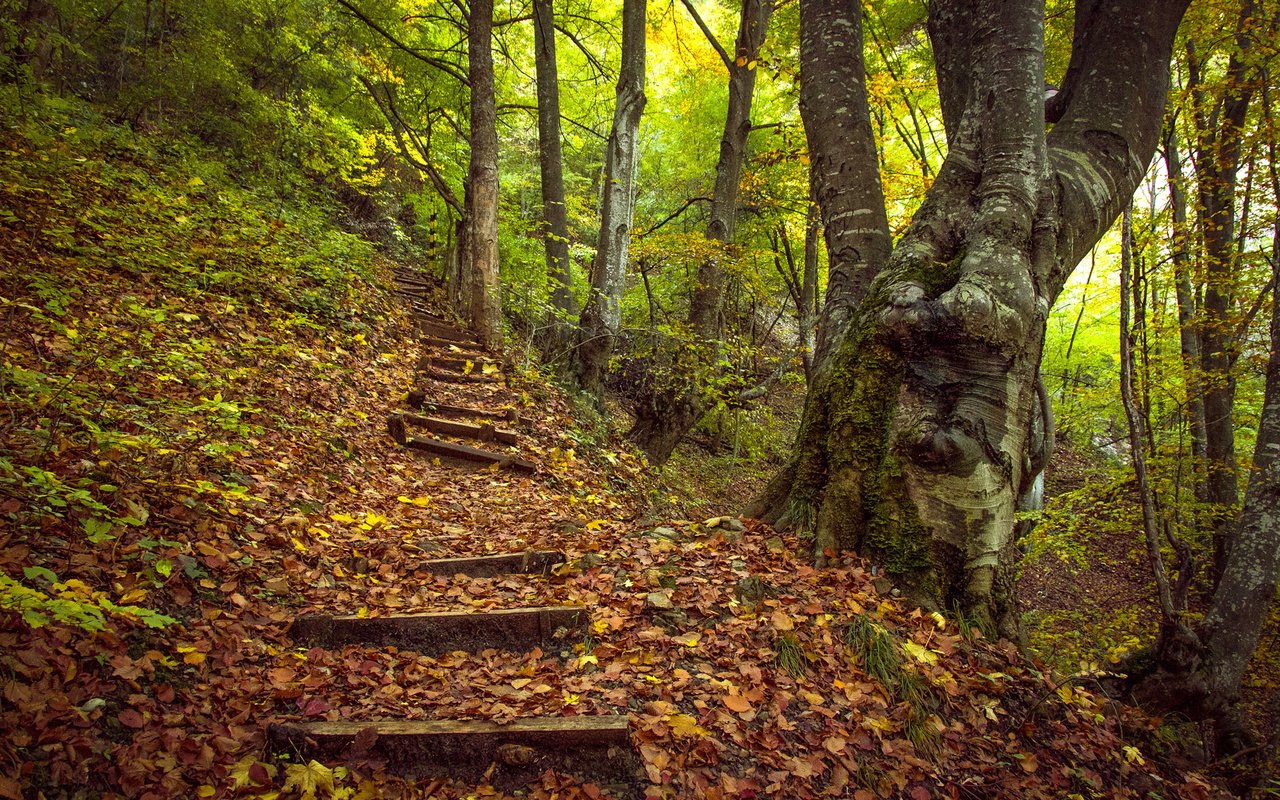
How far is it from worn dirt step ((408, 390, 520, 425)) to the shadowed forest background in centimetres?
37

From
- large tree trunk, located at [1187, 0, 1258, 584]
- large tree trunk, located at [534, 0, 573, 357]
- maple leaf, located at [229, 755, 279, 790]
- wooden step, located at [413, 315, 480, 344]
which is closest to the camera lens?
maple leaf, located at [229, 755, 279, 790]

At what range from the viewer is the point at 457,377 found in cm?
847

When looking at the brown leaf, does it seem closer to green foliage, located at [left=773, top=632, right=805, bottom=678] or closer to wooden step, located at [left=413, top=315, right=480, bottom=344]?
green foliage, located at [left=773, top=632, right=805, bottom=678]

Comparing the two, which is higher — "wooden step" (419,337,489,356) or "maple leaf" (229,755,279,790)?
"wooden step" (419,337,489,356)

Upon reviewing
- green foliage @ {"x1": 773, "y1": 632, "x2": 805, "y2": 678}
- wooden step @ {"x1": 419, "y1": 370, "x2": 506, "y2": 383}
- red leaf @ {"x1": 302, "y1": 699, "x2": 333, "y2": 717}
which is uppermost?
wooden step @ {"x1": 419, "y1": 370, "x2": 506, "y2": 383}

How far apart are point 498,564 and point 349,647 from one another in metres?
1.07

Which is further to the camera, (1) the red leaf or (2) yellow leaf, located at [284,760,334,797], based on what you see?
(1) the red leaf

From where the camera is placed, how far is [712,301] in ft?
33.6

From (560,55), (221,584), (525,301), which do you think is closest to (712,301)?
(525,301)

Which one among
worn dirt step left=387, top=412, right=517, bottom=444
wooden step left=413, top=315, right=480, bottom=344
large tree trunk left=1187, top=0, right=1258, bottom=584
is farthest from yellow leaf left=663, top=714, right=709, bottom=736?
wooden step left=413, top=315, right=480, bottom=344

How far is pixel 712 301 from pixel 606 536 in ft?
21.3

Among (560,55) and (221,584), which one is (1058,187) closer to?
(221,584)

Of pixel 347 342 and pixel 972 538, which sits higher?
pixel 347 342

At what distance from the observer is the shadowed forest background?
2537 mm
